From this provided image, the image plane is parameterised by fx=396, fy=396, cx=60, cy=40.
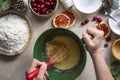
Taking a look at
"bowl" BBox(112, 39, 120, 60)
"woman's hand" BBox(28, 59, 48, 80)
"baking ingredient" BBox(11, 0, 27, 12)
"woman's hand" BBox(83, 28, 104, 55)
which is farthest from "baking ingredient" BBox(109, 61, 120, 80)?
"baking ingredient" BBox(11, 0, 27, 12)

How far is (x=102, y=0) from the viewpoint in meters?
1.44

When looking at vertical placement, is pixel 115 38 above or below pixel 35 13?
below

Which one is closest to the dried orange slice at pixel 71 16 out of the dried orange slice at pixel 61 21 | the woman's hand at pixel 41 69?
the dried orange slice at pixel 61 21

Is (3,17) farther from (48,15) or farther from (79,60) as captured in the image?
(79,60)

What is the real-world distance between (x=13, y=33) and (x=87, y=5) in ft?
0.94

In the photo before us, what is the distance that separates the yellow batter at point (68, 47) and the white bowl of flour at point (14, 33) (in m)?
0.09

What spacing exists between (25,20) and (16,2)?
74mm

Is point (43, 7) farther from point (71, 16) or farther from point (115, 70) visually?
point (115, 70)

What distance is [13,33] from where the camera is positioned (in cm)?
143

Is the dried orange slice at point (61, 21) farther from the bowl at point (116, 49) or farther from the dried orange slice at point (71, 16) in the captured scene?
the bowl at point (116, 49)

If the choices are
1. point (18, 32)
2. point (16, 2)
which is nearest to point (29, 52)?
point (18, 32)

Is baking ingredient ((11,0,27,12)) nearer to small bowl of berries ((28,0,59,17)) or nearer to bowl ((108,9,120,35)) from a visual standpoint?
small bowl of berries ((28,0,59,17))

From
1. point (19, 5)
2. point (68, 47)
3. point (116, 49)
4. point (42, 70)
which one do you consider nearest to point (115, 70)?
point (116, 49)

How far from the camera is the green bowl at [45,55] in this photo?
4.51 feet
